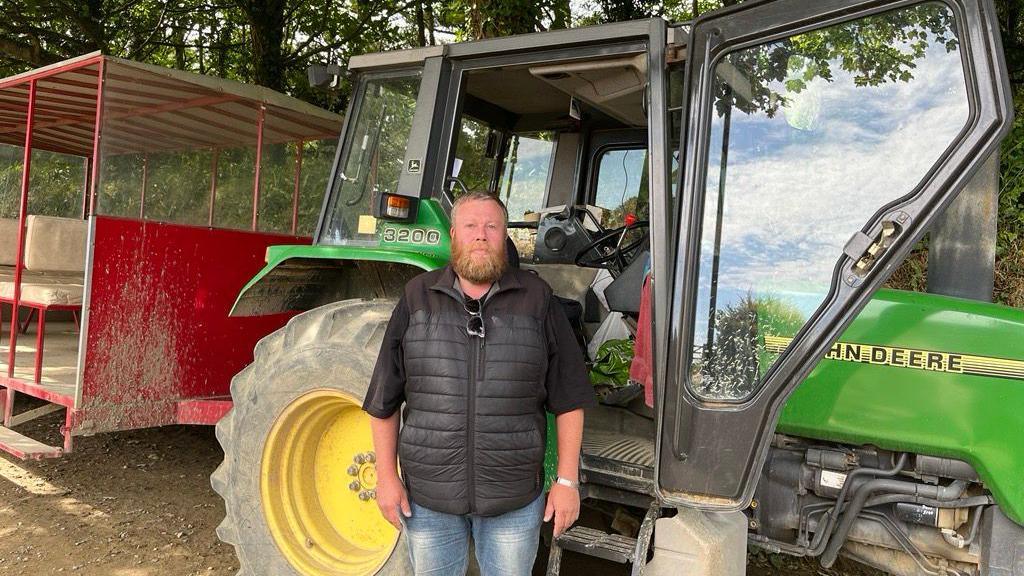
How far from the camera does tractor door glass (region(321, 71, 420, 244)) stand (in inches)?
128

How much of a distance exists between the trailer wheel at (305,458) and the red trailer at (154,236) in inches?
35.5

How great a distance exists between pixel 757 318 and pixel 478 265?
33.9 inches

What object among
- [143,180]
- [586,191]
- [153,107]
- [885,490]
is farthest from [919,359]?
[153,107]

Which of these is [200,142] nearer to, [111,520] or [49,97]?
[49,97]

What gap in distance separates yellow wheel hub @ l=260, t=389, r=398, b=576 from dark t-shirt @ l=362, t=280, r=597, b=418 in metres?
0.72

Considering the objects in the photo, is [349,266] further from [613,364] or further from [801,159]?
[801,159]

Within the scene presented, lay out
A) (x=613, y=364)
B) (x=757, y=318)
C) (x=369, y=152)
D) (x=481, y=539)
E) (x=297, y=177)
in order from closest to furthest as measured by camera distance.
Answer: (x=481, y=539) < (x=757, y=318) < (x=613, y=364) < (x=369, y=152) < (x=297, y=177)

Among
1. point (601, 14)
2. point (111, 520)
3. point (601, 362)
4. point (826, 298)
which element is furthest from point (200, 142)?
point (601, 14)

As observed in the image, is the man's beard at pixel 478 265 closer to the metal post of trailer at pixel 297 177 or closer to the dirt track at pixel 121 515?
the dirt track at pixel 121 515

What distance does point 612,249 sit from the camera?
372cm

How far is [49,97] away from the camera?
523 cm

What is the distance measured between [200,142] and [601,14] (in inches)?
238

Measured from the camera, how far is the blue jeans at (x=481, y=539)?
214 cm

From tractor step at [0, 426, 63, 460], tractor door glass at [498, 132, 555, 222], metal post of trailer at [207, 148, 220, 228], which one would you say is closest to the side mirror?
tractor door glass at [498, 132, 555, 222]
